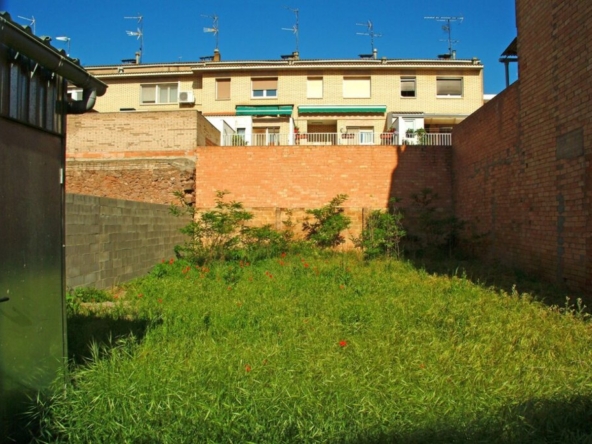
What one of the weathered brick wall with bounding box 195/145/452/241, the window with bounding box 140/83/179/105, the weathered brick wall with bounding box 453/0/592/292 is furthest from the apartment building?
the weathered brick wall with bounding box 453/0/592/292

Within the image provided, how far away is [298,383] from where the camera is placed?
3.40 meters

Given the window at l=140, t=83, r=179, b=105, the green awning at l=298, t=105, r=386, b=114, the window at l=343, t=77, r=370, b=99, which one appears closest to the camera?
the green awning at l=298, t=105, r=386, b=114

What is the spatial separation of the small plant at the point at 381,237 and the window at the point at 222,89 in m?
16.7

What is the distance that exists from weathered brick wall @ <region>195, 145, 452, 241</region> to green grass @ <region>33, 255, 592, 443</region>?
895 centimetres

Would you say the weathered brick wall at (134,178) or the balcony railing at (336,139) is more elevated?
the balcony railing at (336,139)

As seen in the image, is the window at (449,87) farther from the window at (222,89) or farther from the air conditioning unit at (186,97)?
the air conditioning unit at (186,97)

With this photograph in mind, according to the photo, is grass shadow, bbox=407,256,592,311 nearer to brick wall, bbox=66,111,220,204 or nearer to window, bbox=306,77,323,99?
A: brick wall, bbox=66,111,220,204

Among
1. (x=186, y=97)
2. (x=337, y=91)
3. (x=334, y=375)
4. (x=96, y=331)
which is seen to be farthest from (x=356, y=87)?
(x=334, y=375)

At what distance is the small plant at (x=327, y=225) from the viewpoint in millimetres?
13539

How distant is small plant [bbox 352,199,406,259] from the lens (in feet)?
40.0

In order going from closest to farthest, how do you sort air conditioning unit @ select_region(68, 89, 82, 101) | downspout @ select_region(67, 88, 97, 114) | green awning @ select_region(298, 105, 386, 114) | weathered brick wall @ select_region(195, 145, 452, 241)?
downspout @ select_region(67, 88, 97, 114)
air conditioning unit @ select_region(68, 89, 82, 101)
weathered brick wall @ select_region(195, 145, 452, 241)
green awning @ select_region(298, 105, 386, 114)

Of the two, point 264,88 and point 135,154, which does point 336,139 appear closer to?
point 264,88

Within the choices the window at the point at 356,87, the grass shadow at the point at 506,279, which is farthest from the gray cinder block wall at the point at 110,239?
the window at the point at 356,87

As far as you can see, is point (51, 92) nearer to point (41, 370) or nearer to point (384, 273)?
point (41, 370)
